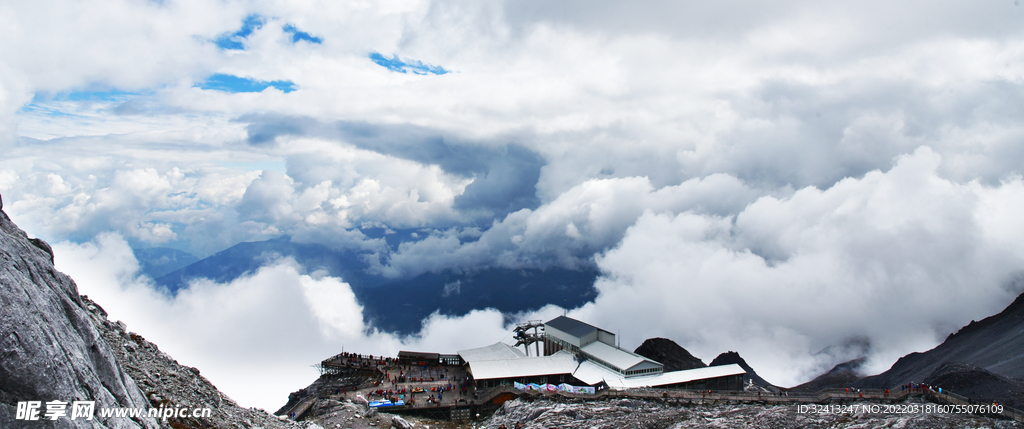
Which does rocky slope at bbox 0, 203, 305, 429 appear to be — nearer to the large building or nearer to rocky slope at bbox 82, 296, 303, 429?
rocky slope at bbox 82, 296, 303, 429

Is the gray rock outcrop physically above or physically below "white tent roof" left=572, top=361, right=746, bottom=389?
above

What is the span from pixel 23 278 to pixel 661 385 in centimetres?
7443

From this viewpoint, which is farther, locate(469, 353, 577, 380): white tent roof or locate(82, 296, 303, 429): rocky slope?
locate(469, 353, 577, 380): white tent roof

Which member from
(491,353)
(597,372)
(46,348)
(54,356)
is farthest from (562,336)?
(46,348)

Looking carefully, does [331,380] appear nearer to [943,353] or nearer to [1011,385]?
[1011,385]

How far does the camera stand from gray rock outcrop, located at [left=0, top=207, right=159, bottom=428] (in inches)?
803

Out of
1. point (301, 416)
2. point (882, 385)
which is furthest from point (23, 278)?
point (882, 385)

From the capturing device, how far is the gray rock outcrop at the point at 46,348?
803 inches

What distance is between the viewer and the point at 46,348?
22062 mm

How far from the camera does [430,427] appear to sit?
64875 millimetres

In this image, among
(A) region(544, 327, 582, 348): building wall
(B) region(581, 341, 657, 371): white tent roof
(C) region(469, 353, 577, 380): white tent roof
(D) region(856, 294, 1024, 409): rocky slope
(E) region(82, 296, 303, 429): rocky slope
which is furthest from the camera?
(A) region(544, 327, 582, 348): building wall

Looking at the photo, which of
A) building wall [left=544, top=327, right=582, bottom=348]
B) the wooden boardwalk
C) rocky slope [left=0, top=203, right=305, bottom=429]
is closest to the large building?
building wall [left=544, top=327, right=582, bottom=348]

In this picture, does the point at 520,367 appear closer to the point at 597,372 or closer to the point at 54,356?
the point at 597,372

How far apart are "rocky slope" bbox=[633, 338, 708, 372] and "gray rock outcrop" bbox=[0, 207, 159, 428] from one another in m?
119
